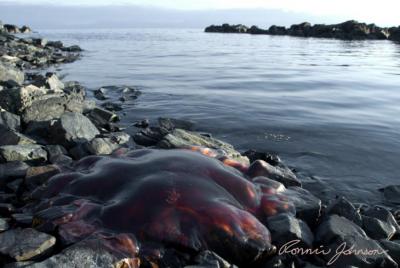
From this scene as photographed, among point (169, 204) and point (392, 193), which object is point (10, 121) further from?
point (392, 193)

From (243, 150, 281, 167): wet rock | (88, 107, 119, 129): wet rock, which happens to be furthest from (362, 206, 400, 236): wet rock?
(88, 107, 119, 129): wet rock

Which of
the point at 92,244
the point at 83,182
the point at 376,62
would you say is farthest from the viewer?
the point at 376,62

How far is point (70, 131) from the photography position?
752 centimetres

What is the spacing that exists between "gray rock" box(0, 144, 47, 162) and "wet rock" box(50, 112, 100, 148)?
2.59 ft

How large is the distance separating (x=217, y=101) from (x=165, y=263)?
32.5ft

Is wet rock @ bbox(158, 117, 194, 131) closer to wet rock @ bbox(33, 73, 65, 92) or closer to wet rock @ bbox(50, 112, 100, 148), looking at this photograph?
wet rock @ bbox(50, 112, 100, 148)

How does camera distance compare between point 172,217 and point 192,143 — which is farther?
point 192,143

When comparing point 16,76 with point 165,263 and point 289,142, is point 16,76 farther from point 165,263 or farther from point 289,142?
point 165,263

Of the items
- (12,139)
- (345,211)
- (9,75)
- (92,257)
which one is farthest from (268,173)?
(9,75)

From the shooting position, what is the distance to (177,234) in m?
4.20

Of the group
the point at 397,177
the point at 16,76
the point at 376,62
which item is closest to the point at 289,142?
the point at 397,177

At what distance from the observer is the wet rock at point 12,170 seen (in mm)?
5816

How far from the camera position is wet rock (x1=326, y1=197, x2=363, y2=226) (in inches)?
203

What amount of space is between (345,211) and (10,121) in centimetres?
611
